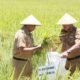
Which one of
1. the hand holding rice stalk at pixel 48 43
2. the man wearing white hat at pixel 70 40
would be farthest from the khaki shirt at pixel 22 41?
the man wearing white hat at pixel 70 40

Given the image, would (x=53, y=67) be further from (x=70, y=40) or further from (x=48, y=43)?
(x=70, y=40)

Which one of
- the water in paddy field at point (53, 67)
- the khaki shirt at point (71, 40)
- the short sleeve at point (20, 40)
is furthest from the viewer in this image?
the khaki shirt at point (71, 40)

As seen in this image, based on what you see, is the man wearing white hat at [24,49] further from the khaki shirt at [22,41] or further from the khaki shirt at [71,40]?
the khaki shirt at [71,40]

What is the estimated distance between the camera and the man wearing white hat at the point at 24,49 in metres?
5.51

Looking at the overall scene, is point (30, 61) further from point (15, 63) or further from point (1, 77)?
point (1, 77)

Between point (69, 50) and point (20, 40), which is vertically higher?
point (20, 40)

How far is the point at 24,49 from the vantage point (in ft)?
18.0

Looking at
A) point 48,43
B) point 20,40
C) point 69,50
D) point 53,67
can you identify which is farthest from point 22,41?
point 69,50

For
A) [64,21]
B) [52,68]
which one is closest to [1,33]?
[64,21]

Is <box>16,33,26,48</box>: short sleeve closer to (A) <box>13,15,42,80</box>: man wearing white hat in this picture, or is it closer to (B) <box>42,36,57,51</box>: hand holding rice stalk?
(A) <box>13,15,42,80</box>: man wearing white hat

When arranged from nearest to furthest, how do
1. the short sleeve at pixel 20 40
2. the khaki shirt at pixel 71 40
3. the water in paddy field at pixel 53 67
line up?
the water in paddy field at pixel 53 67
the short sleeve at pixel 20 40
the khaki shirt at pixel 71 40

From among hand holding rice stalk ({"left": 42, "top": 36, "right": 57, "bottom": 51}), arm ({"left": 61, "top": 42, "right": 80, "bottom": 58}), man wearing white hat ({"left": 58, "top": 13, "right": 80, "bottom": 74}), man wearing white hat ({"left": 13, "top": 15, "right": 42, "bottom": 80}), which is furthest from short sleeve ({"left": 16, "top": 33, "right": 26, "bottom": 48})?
man wearing white hat ({"left": 58, "top": 13, "right": 80, "bottom": 74})

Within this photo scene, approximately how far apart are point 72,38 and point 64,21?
0.27 m

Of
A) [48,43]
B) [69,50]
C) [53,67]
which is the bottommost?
[53,67]
